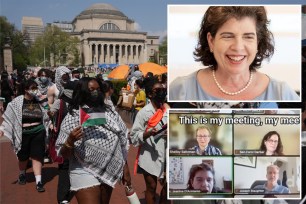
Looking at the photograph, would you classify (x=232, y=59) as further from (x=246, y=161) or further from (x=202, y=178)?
(x=202, y=178)

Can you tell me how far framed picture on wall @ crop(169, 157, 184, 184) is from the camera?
2.57m

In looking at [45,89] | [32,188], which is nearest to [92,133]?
[45,89]

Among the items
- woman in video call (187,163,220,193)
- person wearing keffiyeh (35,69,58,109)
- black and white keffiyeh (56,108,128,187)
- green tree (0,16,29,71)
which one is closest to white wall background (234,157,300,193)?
woman in video call (187,163,220,193)

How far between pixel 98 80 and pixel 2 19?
0.84 meters

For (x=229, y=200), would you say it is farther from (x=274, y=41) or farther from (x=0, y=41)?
(x=0, y=41)

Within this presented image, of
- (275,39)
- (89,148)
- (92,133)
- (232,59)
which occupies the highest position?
(275,39)

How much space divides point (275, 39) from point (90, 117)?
1.36 meters

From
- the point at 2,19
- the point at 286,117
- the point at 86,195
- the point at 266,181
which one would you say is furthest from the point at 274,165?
the point at 2,19

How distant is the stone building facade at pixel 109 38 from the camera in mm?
2584

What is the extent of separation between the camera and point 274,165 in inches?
101

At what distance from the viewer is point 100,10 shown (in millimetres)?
2521

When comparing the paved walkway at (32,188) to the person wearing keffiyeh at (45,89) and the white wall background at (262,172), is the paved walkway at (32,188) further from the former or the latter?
the white wall background at (262,172)

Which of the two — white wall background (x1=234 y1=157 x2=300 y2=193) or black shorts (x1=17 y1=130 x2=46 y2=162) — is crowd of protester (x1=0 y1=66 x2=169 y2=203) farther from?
white wall background (x1=234 y1=157 x2=300 y2=193)

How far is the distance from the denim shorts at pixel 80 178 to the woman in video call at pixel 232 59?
36.8 inches
